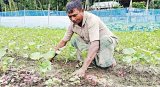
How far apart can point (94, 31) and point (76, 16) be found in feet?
0.84

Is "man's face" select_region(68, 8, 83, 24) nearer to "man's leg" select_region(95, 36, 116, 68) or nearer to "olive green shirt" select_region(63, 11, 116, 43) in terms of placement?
"olive green shirt" select_region(63, 11, 116, 43)

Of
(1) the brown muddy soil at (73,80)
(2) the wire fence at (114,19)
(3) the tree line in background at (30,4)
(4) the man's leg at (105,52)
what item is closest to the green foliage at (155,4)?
(3) the tree line in background at (30,4)

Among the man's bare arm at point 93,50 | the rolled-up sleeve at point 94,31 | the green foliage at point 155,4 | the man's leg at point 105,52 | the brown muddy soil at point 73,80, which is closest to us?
the brown muddy soil at point 73,80

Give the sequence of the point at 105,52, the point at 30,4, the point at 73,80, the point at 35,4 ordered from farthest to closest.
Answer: the point at 30,4 < the point at 35,4 < the point at 105,52 < the point at 73,80

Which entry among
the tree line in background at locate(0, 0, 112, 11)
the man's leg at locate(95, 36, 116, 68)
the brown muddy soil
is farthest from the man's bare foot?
→ the tree line in background at locate(0, 0, 112, 11)

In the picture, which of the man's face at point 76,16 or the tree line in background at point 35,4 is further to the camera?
the tree line in background at point 35,4

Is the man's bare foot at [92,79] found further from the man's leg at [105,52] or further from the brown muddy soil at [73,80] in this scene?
the man's leg at [105,52]

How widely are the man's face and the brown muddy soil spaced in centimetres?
58

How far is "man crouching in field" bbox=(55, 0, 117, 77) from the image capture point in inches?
154

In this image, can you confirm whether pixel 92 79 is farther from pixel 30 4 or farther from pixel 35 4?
pixel 30 4

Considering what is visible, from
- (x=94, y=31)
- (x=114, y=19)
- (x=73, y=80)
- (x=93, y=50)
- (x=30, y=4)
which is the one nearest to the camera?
(x=73, y=80)

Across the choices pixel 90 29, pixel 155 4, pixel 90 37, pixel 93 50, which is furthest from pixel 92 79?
pixel 155 4

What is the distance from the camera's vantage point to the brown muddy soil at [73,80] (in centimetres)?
368

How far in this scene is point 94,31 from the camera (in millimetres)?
4047
